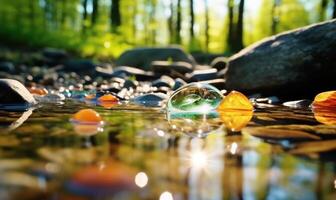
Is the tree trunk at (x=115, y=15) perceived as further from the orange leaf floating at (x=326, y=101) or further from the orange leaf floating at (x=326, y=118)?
the orange leaf floating at (x=326, y=118)

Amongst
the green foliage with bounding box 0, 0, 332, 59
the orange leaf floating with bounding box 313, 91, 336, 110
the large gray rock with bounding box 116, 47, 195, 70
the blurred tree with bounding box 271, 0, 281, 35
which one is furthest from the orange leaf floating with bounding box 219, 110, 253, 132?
the blurred tree with bounding box 271, 0, 281, 35

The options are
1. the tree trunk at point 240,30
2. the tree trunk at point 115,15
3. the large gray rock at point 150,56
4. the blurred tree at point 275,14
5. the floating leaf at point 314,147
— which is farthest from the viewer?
the blurred tree at point 275,14

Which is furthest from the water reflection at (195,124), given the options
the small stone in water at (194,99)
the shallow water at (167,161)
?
the small stone in water at (194,99)

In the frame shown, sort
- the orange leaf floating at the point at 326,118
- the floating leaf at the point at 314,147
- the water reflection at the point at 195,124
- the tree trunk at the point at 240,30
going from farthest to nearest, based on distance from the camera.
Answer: the tree trunk at the point at 240,30, the orange leaf floating at the point at 326,118, the water reflection at the point at 195,124, the floating leaf at the point at 314,147

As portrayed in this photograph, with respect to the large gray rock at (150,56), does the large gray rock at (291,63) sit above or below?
below

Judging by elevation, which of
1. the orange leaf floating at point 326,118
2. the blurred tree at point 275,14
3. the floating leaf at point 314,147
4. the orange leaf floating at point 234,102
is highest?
the blurred tree at point 275,14

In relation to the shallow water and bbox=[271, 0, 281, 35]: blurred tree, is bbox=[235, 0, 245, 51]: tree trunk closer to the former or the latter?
bbox=[271, 0, 281, 35]: blurred tree
